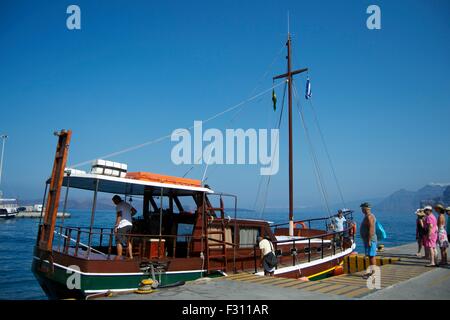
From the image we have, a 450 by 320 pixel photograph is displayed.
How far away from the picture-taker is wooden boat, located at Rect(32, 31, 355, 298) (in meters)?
9.05

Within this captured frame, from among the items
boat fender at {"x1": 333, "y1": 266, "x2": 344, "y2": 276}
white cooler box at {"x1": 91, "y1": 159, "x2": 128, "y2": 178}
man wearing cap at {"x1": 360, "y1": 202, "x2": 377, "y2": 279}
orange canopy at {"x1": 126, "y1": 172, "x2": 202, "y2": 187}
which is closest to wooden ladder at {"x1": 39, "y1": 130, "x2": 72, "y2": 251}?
white cooler box at {"x1": 91, "y1": 159, "x2": 128, "y2": 178}

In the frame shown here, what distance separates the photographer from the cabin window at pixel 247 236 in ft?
41.9

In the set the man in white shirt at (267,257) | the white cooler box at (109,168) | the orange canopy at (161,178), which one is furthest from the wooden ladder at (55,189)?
the man in white shirt at (267,257)

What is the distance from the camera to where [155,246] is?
1019 cm

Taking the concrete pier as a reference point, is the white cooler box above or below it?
above

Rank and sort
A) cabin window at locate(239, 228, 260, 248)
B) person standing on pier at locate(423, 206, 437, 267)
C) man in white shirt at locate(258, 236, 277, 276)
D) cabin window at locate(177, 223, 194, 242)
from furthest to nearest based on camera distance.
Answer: cabin window at locate(239, 228, 260, 248) < cabin window at locate(177, 223, 194, 242) < person standing on pier at locate(423, 206, 437, 267) < man in white shirt at locate(258, 236, 277, 276)

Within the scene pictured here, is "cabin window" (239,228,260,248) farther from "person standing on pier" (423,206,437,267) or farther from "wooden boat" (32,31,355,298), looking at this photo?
"person standing on pier" (423,206,437,267)

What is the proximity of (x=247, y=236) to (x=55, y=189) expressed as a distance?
6845 millimetres

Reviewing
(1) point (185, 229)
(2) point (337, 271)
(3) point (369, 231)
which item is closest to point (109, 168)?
(1) point (185, 229)

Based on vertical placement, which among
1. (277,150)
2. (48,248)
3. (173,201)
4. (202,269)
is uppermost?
(277,150)
